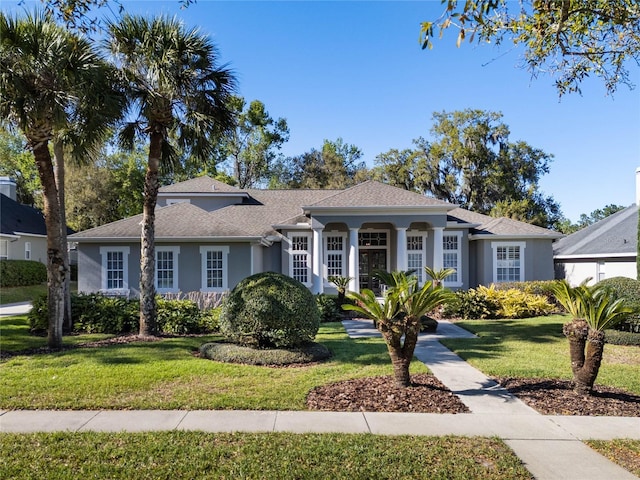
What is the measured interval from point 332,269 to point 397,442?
16.2 meters

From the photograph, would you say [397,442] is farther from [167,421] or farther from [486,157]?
[486,157]

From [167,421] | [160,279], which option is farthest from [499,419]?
[160,279]

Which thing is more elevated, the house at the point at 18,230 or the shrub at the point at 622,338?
the house at the point at 18,230

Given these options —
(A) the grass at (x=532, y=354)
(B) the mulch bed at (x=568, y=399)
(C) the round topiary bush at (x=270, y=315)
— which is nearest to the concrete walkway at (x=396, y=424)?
(B) the mulch bed at (x=568, y=399)

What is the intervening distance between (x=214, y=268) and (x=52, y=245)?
321 inches

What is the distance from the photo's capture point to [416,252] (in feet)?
69.6

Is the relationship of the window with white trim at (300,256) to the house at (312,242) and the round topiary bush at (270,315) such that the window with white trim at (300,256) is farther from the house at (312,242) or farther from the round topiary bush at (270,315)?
the round topiary bush at (270,315)

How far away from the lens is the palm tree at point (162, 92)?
1048cm

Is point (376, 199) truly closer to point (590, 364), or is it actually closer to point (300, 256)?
point (300, 256)

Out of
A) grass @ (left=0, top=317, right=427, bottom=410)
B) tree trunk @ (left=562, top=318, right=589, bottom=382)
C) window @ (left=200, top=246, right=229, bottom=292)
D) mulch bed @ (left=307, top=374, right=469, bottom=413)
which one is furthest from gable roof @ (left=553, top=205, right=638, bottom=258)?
window @ (left=200, top=246, right=229, bottom=292)

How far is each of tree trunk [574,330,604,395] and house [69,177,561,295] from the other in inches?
Answer: 475

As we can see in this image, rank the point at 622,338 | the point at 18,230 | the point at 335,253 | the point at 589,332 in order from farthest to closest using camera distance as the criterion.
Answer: the point at 18,230, the point at 335,253, the point at 622,338, the point at 589,332

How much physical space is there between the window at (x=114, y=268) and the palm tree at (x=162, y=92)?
697cm

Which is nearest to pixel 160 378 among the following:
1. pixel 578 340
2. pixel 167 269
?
pixel 578 340
